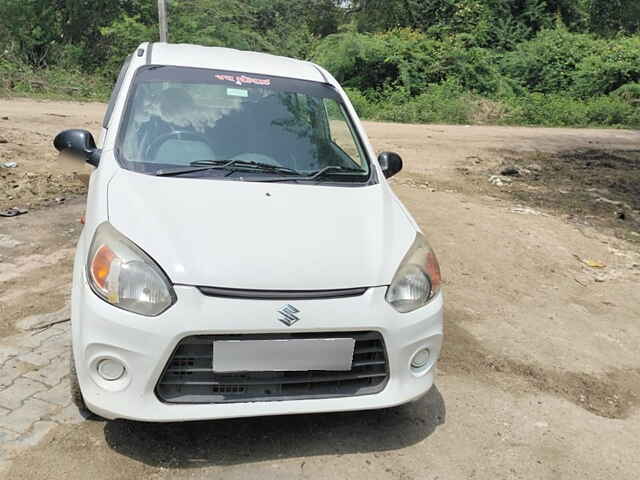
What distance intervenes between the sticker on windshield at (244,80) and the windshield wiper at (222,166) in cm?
70

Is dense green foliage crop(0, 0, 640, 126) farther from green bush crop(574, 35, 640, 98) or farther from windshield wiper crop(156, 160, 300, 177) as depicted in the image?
windshield wiper crop(156, 160, 300, 177)

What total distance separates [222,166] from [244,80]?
0.82 metres

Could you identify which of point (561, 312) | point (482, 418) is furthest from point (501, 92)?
point (482, 418)

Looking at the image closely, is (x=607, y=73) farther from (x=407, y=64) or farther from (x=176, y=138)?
(x=176, y=138)

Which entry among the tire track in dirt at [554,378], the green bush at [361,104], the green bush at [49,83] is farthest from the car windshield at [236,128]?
the green bush at [49,83]

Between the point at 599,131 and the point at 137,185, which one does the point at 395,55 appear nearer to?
the point at 599,131

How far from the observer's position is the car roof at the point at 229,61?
4.18 m

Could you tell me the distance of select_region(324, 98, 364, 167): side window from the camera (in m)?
4.09

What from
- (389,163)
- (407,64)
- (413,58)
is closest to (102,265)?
(389,163)

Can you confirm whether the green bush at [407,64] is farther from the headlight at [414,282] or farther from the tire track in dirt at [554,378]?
the headlight at [414,282]

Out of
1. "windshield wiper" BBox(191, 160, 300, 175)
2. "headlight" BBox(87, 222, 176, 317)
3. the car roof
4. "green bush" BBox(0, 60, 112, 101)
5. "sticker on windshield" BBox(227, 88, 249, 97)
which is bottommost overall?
"green bush" BBox(0, 60, 112, 101)

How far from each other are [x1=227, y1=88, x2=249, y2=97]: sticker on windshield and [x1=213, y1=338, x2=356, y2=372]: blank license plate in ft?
6.23

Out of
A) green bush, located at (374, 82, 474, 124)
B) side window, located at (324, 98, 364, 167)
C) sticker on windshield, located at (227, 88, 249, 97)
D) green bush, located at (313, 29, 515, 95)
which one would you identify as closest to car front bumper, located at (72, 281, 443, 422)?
side window, located at (324, 98, 364, 167)

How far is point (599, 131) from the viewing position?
1892cm
